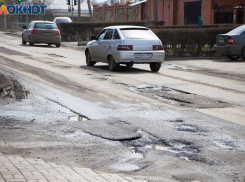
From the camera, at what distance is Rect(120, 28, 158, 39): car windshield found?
16.4 metres

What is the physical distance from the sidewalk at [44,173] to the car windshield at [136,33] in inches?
446

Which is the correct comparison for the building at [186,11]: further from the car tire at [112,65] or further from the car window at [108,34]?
the car tire at [112,65]

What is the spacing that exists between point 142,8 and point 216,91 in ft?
150

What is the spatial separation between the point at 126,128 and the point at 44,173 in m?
2.84

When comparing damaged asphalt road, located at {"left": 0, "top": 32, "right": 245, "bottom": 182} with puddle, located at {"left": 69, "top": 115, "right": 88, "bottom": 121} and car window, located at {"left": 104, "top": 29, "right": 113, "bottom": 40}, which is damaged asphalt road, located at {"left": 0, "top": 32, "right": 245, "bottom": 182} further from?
car window, located at {"left": 104, "top": 29, "right": 113, "bottom": 40}

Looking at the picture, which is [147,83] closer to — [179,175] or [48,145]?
[48,145]

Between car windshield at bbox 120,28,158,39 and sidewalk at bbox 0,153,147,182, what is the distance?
37.2 ft

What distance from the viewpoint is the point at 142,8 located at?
185ft

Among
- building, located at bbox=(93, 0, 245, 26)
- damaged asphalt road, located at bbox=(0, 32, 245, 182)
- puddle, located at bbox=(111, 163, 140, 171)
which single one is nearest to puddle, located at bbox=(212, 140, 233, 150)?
damaged asphalt road, located at bbox=(0, 32, 245, 182)

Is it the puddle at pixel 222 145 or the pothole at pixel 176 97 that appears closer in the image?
the puddle at pixel 222 145

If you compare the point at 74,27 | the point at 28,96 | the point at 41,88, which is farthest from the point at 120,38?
the point at 74,27

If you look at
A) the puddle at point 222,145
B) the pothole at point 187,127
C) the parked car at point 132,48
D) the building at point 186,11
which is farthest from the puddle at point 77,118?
the building at point 186,11

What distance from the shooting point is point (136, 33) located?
1656 cm

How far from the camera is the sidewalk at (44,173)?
4.64m
